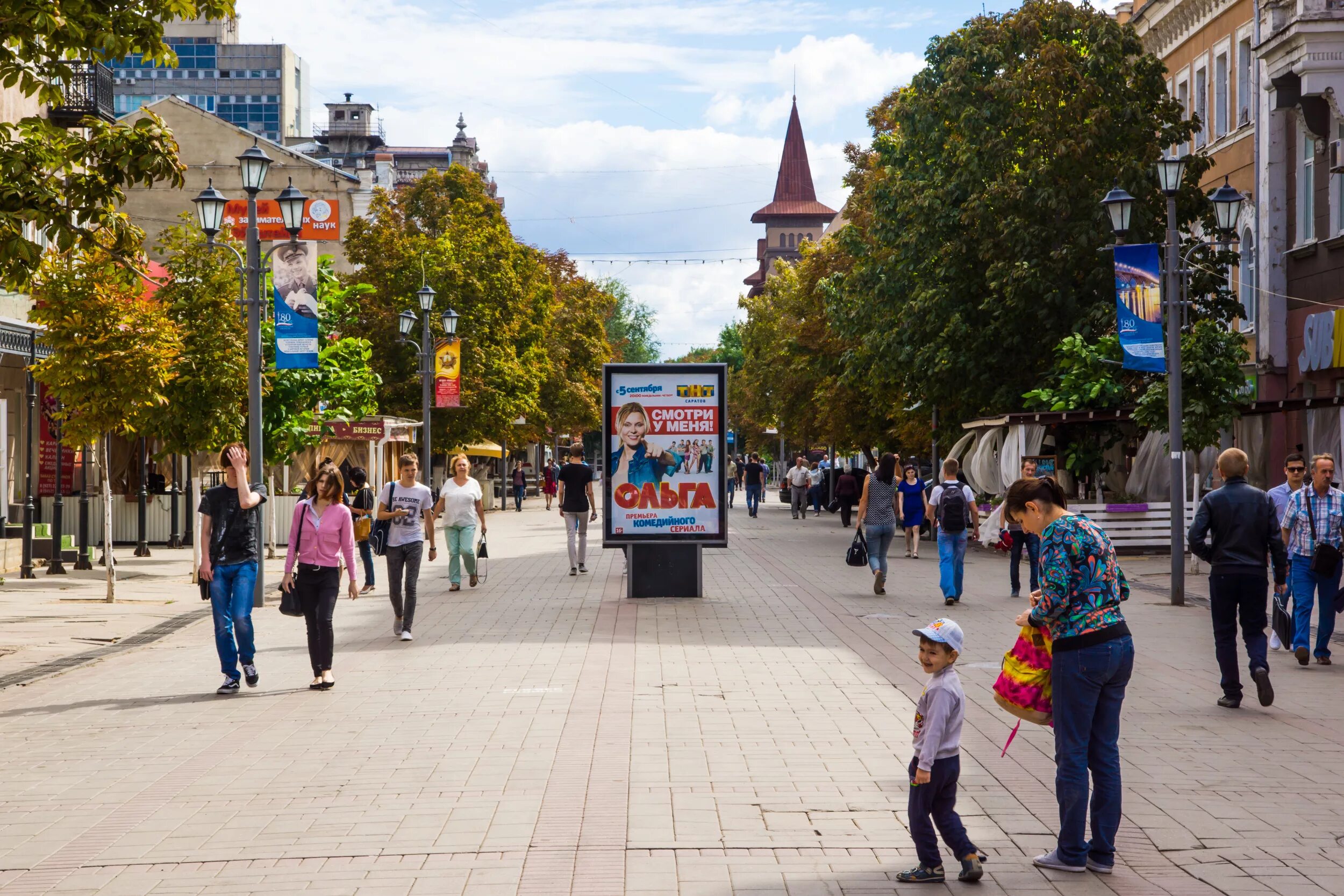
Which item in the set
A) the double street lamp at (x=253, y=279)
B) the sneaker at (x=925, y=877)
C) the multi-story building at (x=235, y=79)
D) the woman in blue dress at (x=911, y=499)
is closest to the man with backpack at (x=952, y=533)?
the woman in blue dress at (x=911, y=499)

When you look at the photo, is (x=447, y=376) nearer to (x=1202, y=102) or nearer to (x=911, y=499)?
(x=1202, y=102)

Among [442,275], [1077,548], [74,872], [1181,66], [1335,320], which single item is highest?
[1181,66]

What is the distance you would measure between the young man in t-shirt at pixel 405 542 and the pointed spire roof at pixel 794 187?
145924mm

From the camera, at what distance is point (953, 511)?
17922 millimetres

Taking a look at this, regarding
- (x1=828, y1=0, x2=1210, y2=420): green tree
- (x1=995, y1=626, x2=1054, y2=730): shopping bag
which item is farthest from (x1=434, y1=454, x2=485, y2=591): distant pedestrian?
(x1=828, y1=0, x2=1210, y2=420): green tree

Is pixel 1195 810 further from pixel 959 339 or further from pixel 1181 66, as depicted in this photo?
pixel 1181 66

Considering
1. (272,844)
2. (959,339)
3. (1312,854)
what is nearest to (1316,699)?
(1312,854)

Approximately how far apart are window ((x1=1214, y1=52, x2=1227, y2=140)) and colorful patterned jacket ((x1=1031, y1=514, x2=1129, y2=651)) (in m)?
30.8

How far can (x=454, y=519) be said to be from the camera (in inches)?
756

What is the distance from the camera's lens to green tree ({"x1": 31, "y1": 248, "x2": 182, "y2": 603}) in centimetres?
1866

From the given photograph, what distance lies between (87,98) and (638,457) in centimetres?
1835

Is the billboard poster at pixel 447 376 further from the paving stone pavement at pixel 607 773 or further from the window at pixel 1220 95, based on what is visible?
the paving stone pavement at pixel 607 773

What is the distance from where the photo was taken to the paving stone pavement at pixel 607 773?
6113mm

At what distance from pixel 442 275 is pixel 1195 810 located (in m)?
43.4
